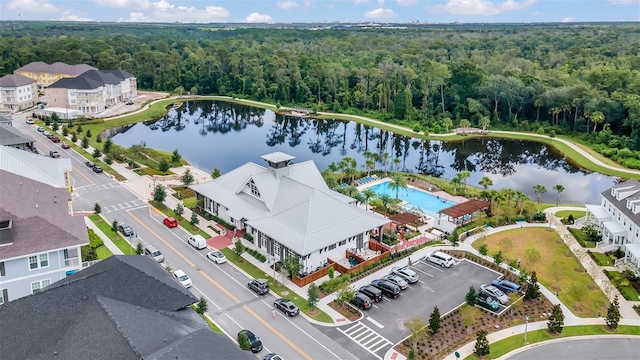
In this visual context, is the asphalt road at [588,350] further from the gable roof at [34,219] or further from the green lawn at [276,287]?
the gable roof at [34,219]

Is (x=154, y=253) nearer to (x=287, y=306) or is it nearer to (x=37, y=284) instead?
(x=37, y=284)

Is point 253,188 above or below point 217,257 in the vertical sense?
above

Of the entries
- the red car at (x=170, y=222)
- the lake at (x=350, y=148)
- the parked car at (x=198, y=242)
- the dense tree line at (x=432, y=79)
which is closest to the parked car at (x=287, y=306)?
the parked car at (x=198, y=242)

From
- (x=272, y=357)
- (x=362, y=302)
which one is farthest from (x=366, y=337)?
(x=272, y=357)

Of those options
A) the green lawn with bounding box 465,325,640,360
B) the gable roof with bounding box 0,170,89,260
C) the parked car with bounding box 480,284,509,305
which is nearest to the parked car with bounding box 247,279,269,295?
the gable roof with bounding box 0,170,89,260

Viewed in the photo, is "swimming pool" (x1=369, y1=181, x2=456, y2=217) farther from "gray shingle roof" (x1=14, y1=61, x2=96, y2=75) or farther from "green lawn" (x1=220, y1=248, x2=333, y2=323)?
"gray shingle roof" (x1=14, y1=61, x2=96, y2=75)
